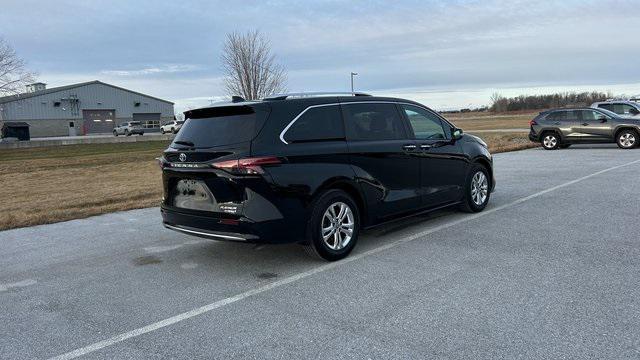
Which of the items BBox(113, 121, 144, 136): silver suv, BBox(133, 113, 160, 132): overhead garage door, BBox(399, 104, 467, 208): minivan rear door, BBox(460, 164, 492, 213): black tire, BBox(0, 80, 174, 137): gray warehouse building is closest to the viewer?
BBox(399, 104, 467, 208): minivan rear door

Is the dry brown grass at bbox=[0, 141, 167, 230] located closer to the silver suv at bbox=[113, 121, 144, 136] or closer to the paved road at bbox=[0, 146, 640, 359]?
the paved road at bbox=[0, 146, 640, 359]

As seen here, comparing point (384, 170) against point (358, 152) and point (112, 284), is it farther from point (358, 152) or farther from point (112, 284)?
point (112, 284)

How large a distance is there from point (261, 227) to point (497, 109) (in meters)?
117

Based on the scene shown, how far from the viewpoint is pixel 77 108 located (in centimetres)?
6900

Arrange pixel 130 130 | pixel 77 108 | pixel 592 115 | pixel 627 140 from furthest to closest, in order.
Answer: pixel 77 108
pixel 130 130
pixel 592 115
pixel 627 140

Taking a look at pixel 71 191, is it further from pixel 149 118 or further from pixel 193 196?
pixel 149 118

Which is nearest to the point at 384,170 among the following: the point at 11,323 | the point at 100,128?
the point at 11,323

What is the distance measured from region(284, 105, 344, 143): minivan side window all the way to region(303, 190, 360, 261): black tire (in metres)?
0.59

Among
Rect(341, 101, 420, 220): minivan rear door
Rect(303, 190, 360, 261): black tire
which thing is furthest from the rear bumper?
Rect(341, 101, 420, 220): minivan rear door

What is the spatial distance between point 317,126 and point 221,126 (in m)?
0.98

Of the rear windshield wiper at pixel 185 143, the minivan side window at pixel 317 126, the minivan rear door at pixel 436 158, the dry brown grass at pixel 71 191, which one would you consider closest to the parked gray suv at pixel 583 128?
the dry brown grass at pixel 71 191

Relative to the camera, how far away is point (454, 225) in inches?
273

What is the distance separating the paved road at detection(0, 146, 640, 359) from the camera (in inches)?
141

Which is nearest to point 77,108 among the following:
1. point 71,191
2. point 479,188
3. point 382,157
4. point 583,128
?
point 71,191
